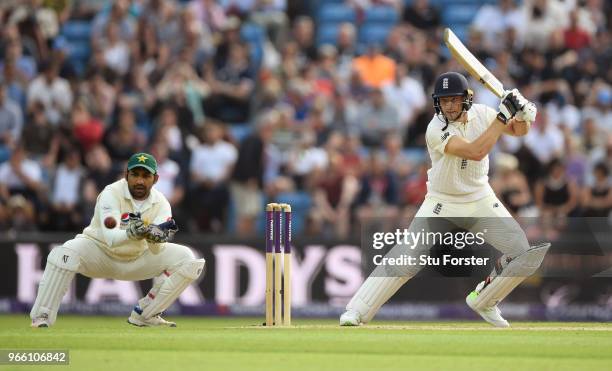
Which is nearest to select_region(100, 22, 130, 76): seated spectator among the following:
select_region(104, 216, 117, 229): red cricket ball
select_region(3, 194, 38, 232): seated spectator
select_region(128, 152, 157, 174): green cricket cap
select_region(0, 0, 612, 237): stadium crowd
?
select_region(0, 0, 612, 237): stadium crowd

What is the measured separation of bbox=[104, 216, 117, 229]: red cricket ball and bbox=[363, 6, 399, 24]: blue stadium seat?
9.77 meters

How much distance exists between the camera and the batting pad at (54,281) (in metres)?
11.9

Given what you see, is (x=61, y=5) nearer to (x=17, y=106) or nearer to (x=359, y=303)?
(x=17, y=106)

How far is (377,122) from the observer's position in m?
18.5

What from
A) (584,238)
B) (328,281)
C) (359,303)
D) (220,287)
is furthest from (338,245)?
(359,303)

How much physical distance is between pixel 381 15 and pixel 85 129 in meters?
5.11

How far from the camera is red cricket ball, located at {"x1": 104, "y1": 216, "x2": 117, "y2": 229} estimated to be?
1180cm

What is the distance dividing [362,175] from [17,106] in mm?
5217

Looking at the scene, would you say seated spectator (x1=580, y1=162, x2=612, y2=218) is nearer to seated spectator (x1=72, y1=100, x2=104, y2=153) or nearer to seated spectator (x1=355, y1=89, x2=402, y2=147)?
seated spectator (x1=355, y1=89, x2=402, y2=147)

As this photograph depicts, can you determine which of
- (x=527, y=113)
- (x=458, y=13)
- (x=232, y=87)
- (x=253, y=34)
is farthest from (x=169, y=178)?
(x=527, y=113)

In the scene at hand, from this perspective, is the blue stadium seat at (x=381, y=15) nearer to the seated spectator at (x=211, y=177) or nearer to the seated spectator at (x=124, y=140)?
the seated spectator at (x=211, y=177)

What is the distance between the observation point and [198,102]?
19.0 m

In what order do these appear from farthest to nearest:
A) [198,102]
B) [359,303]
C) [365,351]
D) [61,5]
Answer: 1. [61,5]
2. [198,102]
3. [359,303]
4. [365,351]

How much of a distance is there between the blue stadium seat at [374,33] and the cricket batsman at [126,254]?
9.01 metres
